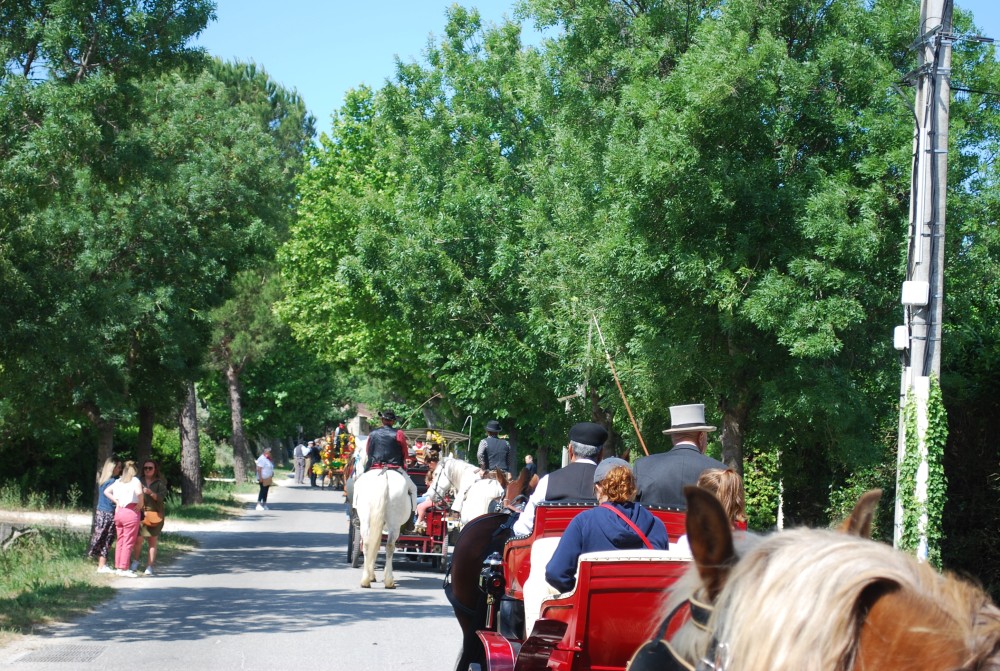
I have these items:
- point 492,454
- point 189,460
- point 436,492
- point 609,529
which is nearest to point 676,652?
point 609,529

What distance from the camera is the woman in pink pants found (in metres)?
16.5

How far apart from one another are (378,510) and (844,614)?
14027mm

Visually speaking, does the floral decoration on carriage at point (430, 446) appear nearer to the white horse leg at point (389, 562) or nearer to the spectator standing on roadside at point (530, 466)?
the spectator standing on roadside at point (530, 466)

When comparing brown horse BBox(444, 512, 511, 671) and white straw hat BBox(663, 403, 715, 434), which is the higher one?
white straw hat BBox(663, 403, 715, 434)

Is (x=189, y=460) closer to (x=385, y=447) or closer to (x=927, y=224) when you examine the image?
(x=385, y=447)

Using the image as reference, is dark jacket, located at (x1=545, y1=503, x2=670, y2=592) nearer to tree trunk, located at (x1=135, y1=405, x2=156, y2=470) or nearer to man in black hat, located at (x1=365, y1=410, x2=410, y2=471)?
man in black hat, located at (x1=365, y1=410, x2=410, y2=471)

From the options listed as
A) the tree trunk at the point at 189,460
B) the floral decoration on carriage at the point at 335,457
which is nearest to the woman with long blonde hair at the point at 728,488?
the tree trunk at the point at 189,460

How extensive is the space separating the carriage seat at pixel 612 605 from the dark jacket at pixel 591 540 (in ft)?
1.41

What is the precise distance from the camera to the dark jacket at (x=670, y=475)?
7172 millimetres

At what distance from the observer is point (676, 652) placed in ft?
7.97

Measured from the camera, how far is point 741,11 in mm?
14734

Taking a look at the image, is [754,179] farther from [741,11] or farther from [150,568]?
[150,568]

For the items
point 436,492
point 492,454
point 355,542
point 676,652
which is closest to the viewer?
point 676,652

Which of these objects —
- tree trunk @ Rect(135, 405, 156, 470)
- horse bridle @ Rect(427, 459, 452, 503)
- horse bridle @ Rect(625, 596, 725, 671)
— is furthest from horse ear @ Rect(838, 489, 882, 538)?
tree trunk @ Rect(135, 405, 156, 470)
